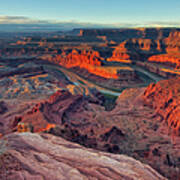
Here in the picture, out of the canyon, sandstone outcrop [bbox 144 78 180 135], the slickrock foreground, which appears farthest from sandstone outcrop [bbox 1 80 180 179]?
the slickrock foreground

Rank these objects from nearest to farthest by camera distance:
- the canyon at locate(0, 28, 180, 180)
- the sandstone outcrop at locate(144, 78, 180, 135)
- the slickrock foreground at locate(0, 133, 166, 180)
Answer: the slickrock foreground at locate(0, 133, 166, 180)
the canyon at locate(0, 28, 180, 180)
the sandstone outcrop at locate(144, 78, 180, 135)

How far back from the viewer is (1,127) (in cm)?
3381

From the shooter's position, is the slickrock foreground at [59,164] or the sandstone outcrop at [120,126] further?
the sandstone outcrop at [120,126]

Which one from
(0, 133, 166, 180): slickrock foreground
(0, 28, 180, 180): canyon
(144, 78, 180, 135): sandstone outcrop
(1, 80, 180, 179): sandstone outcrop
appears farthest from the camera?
(144, 78, 180, 135): sandstone outcrop

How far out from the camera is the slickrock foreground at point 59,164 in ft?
41.2

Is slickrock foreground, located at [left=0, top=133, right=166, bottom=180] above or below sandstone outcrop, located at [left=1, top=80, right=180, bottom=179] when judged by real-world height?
above

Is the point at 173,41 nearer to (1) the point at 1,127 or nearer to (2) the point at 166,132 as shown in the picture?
(2) the point at 166,132

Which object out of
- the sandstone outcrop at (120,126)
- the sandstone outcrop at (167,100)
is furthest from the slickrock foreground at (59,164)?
the sandstone outcrop at (167,100)

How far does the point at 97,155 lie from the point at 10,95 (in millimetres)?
50192

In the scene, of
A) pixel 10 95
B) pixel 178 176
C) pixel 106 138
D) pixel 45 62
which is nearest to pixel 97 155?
pixel 178 176

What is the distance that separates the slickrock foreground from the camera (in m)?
12.6

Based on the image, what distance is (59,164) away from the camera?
13391mm

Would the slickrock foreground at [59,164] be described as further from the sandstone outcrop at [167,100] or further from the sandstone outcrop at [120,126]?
the sandstone outcrop at [167,100]

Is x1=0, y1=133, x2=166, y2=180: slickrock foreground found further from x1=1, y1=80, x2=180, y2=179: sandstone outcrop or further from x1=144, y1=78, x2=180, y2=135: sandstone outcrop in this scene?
x1=144, y1=78, x2=180, y2=135: sandstone outcrop
